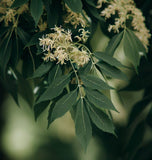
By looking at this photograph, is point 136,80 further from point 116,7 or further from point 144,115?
point 116,7

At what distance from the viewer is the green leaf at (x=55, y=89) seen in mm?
478

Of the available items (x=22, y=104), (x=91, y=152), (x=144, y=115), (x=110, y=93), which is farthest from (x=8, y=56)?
(x=91, y=152)

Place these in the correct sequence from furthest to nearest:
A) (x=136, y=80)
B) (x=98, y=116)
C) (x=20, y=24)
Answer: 1. (x=136, y=80)
2. (x=20, y=24)
3. (x=98, y=116)

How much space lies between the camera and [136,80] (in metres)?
0.84

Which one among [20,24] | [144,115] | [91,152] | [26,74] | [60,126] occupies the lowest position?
[91,152]

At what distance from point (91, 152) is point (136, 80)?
580 mm

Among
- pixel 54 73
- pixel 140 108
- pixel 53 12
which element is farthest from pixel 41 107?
pixel 140 108

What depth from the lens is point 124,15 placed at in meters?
0.61

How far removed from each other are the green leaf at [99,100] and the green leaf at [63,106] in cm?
3

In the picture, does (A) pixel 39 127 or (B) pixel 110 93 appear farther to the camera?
(A) pixel 39 127

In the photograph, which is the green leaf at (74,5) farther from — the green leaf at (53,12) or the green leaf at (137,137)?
the green leaf at (137,137)

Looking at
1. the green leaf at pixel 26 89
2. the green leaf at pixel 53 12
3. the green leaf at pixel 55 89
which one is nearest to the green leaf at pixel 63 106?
the green leaf at pixel 55 89

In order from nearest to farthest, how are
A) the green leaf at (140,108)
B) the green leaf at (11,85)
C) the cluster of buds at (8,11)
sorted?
A: the cluster of buds at (8,11) → the green leaf at (11,85) → the green leaf at (140,108)

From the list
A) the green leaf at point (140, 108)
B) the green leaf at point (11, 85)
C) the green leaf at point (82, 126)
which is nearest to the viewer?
the green leaf at point (82, 126)
